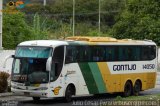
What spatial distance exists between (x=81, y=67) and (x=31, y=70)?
111 inches

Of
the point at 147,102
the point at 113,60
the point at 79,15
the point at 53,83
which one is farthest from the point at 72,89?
the point at 79,15

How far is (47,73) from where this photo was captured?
73.7ft

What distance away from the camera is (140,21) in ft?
213

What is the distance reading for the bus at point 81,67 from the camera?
74.3 feet

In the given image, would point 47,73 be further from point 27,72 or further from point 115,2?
point 115,2

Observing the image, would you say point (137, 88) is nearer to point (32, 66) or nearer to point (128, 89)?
point (128, 89)

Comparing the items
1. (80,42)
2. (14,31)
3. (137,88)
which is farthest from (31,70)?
(14,31)

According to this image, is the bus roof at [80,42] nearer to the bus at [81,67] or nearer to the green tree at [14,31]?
the bus at [81,67]

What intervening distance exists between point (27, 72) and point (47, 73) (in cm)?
89

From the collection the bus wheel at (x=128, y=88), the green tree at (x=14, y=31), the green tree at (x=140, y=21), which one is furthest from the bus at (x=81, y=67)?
the green tree at (x=140, y=21)

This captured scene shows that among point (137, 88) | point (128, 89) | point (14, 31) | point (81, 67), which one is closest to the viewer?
point (81, 67)

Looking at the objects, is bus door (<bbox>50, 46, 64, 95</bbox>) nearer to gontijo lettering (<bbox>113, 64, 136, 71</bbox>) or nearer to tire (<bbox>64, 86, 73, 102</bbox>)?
tire (<bbox>64, 86, 73, 102</bbox>)

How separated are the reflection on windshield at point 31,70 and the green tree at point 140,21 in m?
41.6

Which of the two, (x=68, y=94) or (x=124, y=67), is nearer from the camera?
(x=68, y=94)
